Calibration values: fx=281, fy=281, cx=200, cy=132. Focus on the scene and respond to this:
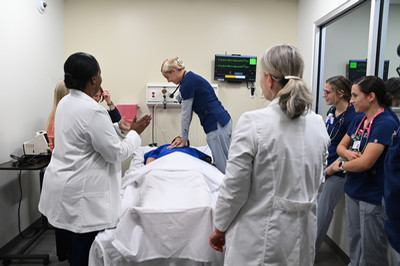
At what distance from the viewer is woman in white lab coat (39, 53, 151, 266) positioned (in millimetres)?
1326

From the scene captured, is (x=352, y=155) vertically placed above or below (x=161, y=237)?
above

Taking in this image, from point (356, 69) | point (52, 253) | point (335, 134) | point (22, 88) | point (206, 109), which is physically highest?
point (356, 69)

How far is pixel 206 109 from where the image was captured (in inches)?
102

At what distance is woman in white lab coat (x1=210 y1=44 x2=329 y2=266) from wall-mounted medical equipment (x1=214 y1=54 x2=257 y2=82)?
2.59 metres

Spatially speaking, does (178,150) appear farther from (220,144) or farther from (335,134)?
(335,134)

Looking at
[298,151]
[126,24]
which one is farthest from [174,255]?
[126,24]

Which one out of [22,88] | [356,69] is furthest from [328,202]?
[22,88]

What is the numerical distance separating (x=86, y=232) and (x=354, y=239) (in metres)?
1.60

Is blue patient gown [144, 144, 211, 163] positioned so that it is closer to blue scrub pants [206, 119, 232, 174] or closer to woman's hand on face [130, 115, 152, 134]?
blue scrub pants [206, 119, 232, 174]

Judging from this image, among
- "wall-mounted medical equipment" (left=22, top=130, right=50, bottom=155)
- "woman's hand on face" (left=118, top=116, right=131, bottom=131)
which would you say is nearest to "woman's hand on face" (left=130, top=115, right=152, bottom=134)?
"woman's hand on face" (left=118, top=116, right=131, bottom=131)

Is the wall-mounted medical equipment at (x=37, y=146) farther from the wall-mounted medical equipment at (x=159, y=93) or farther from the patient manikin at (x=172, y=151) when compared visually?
the wall-mounted medical equipment at (x=159, y=93)

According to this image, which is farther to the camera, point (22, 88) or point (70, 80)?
point (22, 88)

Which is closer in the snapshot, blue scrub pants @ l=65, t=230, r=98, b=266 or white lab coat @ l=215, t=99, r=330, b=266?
white lab coat @ l=215, t=99, r=330, b=266

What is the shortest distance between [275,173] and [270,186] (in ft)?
0.16
